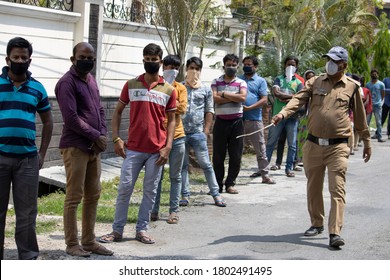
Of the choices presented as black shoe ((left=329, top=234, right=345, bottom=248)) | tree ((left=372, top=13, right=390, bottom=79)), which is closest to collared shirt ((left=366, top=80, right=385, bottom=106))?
black shoe ((left=329, top=234, right=345, bottom=248))

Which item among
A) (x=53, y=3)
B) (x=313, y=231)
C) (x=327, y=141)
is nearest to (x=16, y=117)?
(x=327, y=141)

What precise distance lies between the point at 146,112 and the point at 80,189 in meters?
1.17

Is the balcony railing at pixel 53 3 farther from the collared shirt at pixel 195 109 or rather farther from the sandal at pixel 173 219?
the sandal at pixel 173 219

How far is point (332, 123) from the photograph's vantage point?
8.05 m

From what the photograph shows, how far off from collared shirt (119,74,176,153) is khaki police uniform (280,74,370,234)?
4.35 ft

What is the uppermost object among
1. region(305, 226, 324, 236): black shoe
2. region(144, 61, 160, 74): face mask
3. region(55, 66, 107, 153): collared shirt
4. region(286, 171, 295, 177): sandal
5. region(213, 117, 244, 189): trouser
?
region(144, 61, 160, 74): face mask

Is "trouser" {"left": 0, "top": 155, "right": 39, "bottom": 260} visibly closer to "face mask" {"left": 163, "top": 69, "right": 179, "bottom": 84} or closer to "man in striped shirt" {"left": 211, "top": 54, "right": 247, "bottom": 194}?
"face mask" {"left": 163, "top": 69, "right": 179, "bottom": 84}

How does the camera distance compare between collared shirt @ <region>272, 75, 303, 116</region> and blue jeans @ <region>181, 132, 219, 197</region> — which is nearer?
blue jeans @ <region>181, 132, 219, 197</region>

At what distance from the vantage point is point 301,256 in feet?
24.7

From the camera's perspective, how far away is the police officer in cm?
802

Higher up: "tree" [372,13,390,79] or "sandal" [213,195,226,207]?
"tree" [372,13,390,79]

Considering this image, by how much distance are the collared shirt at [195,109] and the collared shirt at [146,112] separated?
186 cm

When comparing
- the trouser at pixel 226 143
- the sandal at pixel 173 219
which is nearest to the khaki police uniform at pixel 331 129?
the sandal at pixel 173 219

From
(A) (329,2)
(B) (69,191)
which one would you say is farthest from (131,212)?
(A) (329,2)
